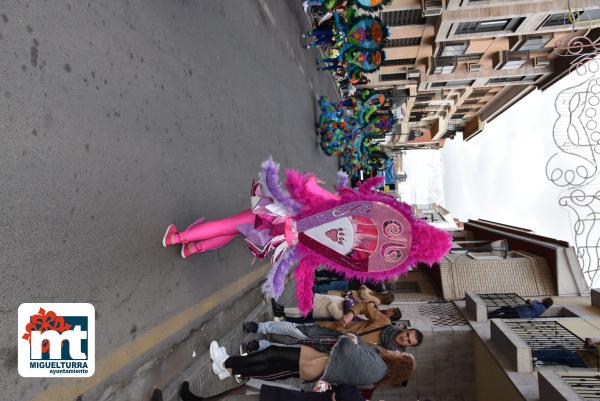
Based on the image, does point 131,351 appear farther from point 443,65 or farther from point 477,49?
point 443,65

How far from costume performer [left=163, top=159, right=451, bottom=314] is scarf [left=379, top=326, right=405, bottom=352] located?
198 cm

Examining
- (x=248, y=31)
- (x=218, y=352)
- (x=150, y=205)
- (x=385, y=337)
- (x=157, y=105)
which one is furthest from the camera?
(x=248, y=31)

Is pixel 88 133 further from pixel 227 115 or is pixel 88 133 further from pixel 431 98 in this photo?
pixel 431 98

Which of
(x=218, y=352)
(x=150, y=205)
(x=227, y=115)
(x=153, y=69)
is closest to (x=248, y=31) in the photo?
(x=227, y=115)

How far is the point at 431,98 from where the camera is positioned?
29734 mm

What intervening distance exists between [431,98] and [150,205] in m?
28.6

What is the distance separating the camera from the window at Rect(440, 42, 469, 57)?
19.3 metres

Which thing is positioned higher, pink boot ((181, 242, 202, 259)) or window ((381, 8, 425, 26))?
window ((381, 8, 425, 26))

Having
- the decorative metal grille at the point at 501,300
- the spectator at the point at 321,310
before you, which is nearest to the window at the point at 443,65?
the decorative metal grille at the point at 501,300

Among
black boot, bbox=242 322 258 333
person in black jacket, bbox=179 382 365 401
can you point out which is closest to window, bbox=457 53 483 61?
black boot, bbox=242 322 258 333

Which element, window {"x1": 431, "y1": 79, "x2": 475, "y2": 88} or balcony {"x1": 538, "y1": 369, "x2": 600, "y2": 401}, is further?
window {"x1": 431, "y1": 79, "x2": 475, "y2": 88}

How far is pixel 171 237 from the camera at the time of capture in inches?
173

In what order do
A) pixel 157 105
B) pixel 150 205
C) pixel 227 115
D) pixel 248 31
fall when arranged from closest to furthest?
1. pixel 150 205
2. pixel 157 105
3. pixel 227 115
4. pixel 248 31

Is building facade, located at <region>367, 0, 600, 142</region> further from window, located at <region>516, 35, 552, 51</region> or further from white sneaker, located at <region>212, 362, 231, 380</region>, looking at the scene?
white sneaker, located at <region>212, 362, 231, 380</region>
